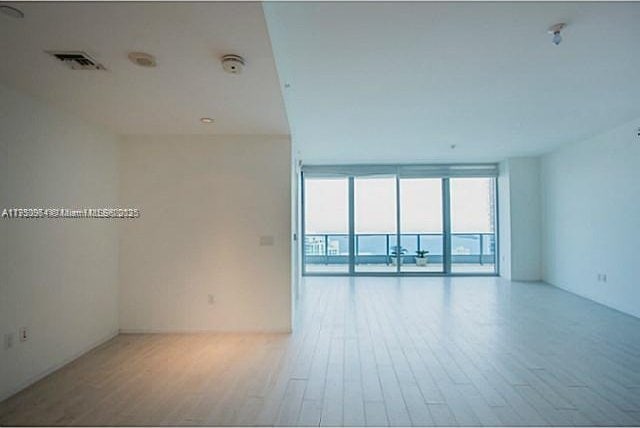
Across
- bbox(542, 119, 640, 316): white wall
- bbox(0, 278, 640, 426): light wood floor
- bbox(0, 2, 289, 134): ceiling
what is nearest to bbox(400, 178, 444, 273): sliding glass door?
bbox(542, 119, 640, 316): white wall

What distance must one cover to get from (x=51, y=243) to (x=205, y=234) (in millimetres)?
1409

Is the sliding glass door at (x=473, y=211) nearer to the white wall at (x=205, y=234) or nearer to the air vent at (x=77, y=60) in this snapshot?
the white wall at (x=205, y=234)

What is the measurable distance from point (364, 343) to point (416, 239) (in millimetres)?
5258

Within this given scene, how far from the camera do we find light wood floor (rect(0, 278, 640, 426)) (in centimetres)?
231

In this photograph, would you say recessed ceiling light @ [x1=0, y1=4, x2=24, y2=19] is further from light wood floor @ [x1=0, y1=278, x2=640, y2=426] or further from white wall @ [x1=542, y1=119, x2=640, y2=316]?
white wall @ [x1=542, y1=119, x2=640, y2=316]

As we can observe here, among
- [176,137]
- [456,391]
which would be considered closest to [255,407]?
[456,391]

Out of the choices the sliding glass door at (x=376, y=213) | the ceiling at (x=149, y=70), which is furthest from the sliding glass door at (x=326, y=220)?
the ceiling at (x=149, y=70)

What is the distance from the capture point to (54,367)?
306cm

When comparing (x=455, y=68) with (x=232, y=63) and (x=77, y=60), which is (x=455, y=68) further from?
(x=77, y=60)

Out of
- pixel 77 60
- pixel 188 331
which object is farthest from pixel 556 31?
pixel 188 331

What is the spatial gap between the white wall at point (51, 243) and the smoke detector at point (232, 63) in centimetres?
170

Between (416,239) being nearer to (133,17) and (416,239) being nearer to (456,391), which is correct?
(456,391)

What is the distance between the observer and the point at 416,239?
28.0 ft

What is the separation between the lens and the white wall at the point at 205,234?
13.3ft
